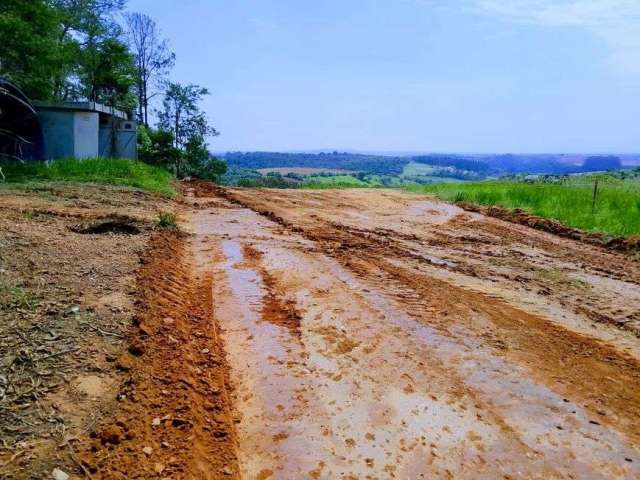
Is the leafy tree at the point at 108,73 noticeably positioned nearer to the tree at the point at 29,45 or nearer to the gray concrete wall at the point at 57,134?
the tree at the point at 29,45

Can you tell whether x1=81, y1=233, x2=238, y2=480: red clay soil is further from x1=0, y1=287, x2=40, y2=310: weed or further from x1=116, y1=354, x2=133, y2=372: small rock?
x1=0, y1=287, x2=40, y2=310: weed

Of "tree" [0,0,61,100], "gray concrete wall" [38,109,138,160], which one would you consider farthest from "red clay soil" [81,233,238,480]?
"tree" [0,0,61,100]

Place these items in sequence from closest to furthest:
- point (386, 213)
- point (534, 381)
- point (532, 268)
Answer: point (534, 381) → point (532, 268) → point (386, 213)

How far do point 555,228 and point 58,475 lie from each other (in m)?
9.78

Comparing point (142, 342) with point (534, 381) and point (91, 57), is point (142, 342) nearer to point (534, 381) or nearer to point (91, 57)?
point (534, 381)

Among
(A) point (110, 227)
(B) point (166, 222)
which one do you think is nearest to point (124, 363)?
(A) point (110, 227)

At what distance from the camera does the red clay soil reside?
7.36 feet

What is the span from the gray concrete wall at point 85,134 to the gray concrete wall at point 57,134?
15 cm

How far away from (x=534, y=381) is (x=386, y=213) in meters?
8.67

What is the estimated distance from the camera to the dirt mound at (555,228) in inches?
320

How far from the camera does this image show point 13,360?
2805 millimetres

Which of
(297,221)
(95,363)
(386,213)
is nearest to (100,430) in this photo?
(95,363)

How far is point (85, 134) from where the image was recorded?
15.2 m

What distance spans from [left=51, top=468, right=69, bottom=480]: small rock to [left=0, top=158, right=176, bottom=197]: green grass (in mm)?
10112
